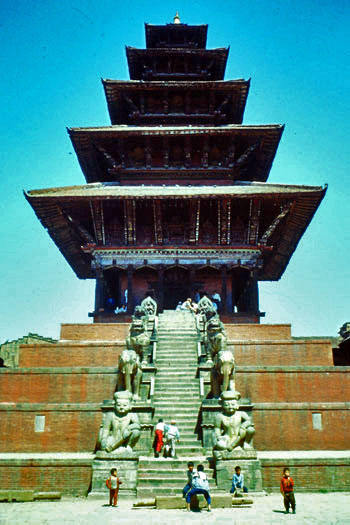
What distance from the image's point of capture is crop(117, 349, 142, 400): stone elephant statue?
1327 centimetres

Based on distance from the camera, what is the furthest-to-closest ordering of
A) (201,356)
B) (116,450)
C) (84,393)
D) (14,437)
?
(201,356)
(84,393)
(14,437)
(116,450)

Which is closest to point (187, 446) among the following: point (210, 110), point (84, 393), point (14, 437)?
point (84, 393)

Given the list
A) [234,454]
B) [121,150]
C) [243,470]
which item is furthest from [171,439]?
[121,150]

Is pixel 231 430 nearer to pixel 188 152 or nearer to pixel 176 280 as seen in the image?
pixel 176 280

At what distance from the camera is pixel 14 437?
525 inches

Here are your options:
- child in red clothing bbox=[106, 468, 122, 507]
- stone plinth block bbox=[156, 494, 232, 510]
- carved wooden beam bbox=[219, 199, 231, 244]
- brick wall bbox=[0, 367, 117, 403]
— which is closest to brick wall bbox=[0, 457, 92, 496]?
child in red clothing bbox=[106, 468, 122, 507]

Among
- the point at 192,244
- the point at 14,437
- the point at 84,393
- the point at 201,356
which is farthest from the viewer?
the point at 192,244

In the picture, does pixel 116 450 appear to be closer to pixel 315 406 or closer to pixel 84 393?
pixel 84 393

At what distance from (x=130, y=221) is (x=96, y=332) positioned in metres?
5.58

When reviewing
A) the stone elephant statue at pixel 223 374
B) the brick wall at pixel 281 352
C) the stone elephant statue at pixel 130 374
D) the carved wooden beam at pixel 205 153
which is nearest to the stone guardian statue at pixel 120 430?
the stone elephant statue at pixel 130 374

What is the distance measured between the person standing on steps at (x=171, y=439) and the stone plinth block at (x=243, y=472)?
1.17m

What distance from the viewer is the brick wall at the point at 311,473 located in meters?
11.2

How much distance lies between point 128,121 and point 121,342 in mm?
15308

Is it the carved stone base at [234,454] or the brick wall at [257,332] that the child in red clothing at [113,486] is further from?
the brick wall at [257,332]
